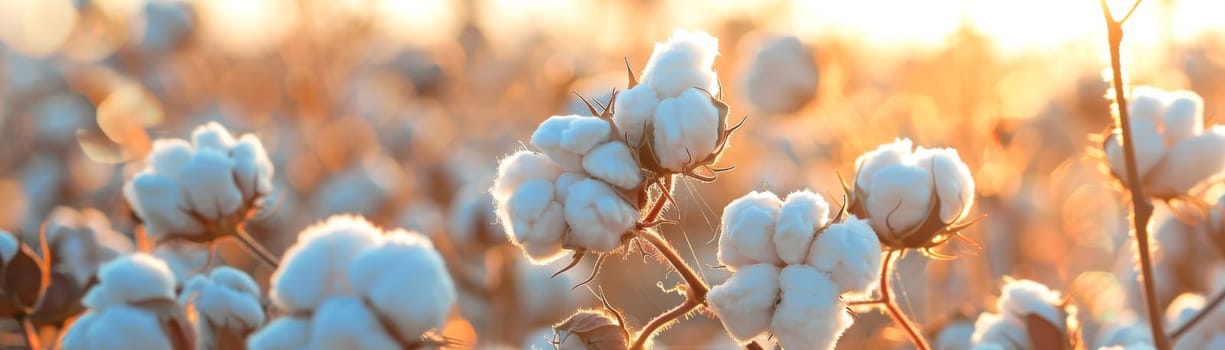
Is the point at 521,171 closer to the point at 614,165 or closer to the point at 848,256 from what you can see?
the point at 614,165

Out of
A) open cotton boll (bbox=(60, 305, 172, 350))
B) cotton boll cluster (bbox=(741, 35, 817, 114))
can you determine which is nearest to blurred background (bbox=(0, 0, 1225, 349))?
cotton boll cluster (bbox=(741, 35, 817, 114))

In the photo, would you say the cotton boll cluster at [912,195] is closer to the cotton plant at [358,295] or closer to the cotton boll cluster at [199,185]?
the cotton plant at [358,295]

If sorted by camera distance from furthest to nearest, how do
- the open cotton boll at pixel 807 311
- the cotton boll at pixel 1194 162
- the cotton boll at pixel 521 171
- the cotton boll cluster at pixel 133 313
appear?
the cotton boll at pixel 1194 162
the cotton boll cluster at pixel 133 313
the cotton boll at pixel 521 171
the open cotton boll at pixel 807 311

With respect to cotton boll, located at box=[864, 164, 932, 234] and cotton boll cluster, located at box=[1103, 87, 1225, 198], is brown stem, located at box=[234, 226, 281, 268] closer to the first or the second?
cotton boll, located at box=[864, 164, 932, 234]

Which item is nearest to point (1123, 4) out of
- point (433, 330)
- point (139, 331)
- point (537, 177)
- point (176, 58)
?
point (537, 177)

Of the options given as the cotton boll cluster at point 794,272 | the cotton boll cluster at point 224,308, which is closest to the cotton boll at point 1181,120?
the cotton boll cluster at point 794,272

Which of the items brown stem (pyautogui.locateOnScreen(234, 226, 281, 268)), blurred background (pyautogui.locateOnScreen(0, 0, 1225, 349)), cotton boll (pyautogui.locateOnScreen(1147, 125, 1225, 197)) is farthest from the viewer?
blurred background (pyautogui.locateOnScreen(0, 0, 1225, 349))

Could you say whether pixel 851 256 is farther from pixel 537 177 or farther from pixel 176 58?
pixel 176 58
